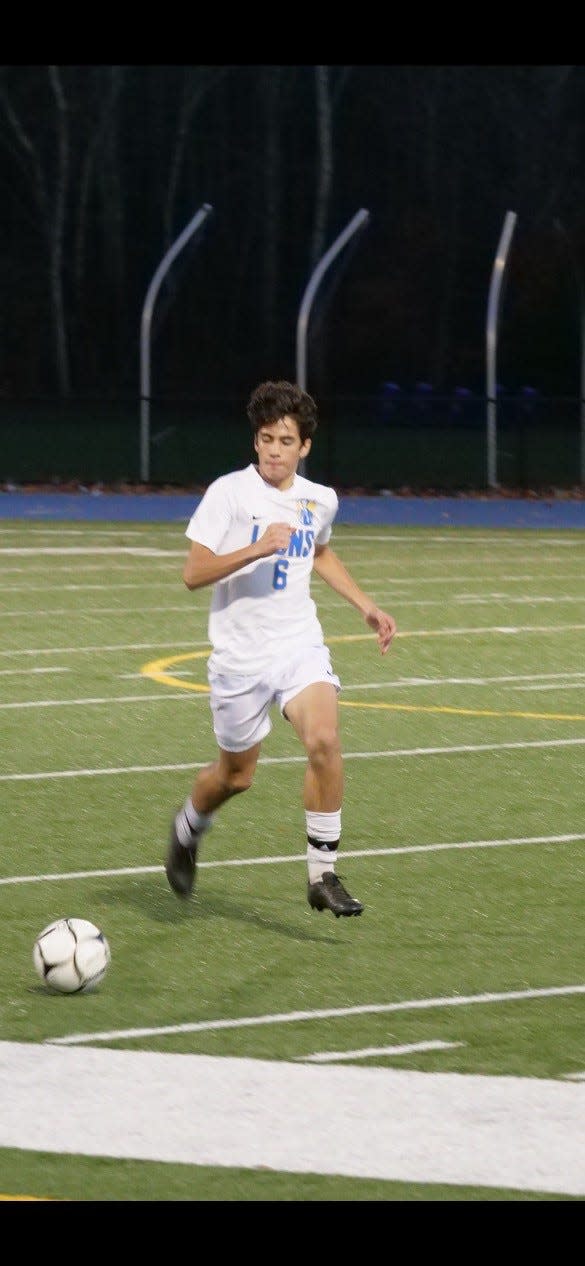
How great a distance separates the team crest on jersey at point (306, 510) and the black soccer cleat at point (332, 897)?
4.23ft

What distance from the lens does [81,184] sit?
6831 centimetres

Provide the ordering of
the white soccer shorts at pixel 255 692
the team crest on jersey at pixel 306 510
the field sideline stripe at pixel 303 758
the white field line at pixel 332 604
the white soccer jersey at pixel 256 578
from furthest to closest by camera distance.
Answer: the white field line at pixel 332 604 → the field sideline stripe at pixel 303 758 → the team crest on jersey at pixel 306 510 → the white soccer jersey at pixel 256 578 → the white soccer shorts at pixel 255 692

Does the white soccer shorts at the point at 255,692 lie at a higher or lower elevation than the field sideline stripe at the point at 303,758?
higher

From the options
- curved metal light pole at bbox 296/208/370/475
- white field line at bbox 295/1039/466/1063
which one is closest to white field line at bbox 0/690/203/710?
white field line at bbox 295/1039/466/1063

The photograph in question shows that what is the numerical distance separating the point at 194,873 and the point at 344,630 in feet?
33.4

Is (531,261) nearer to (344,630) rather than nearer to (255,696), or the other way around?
(344,630)

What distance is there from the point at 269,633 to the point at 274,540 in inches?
22.5

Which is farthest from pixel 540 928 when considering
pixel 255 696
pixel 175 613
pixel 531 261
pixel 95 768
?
pixel 531 261

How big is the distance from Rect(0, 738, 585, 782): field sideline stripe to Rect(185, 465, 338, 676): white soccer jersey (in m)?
3.35

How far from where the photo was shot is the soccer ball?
7.76m

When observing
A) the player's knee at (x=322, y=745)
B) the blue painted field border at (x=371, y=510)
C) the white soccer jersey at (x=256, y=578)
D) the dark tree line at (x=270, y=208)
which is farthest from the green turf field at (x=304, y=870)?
the dark tree line at (x=270, y=208)

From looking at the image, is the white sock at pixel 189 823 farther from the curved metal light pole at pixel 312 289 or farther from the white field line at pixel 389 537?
the curved metal light pole at pixel 312 289

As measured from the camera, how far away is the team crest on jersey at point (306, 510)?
911 cm

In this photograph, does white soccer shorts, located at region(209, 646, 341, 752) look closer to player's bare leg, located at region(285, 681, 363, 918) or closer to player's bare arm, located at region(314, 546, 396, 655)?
player's bare leg, located at region(285, 681, 363, 918)
